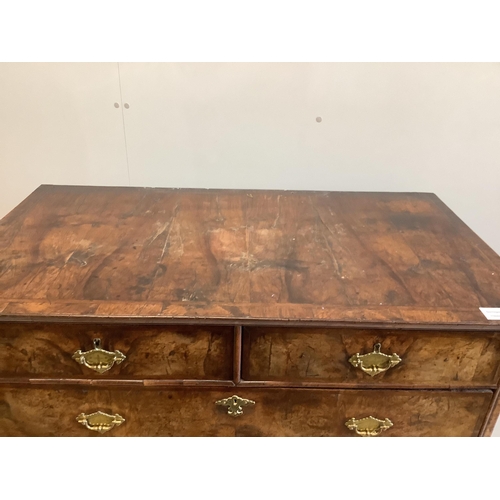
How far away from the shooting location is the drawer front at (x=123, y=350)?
33.0 inches

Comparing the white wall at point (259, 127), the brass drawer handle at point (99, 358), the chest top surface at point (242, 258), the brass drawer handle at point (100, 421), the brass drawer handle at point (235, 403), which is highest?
the white wall at point (259, 127)

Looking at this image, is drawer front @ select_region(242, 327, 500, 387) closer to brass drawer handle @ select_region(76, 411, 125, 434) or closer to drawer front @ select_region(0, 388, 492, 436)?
drawer front @ select_region(0, 388, 492, 436)

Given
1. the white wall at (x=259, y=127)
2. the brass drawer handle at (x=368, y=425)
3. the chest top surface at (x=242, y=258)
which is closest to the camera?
the chest top surface at (x=242, y=258)

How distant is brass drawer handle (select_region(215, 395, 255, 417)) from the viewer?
2.99 ft

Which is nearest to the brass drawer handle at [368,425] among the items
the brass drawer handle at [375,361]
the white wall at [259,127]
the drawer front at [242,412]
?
the drawer front at [242,412]

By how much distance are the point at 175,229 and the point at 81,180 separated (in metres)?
0.52

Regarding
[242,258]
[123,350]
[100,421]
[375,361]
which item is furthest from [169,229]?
[375,361]

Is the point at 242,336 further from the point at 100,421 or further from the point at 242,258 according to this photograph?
the point at 100,421

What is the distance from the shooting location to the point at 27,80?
1.31 metres

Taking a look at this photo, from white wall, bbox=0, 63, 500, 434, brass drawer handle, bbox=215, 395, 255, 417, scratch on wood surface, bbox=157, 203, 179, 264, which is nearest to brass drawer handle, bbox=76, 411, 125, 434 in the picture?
brass drawer handle, bbox=215, 395, 255, 417

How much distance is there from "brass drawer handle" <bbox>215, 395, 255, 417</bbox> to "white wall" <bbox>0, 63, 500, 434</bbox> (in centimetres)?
72

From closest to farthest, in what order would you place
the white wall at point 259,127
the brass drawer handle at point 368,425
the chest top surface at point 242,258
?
the chest top surface at point 242,258
the brass drawer handle at point 368,425
the white wall at point 259,127

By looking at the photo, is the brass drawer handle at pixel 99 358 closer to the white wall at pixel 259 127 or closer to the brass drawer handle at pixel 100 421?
the brass drawer handle at pixel 100 421

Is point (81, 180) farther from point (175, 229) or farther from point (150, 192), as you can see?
point (175, 229)
